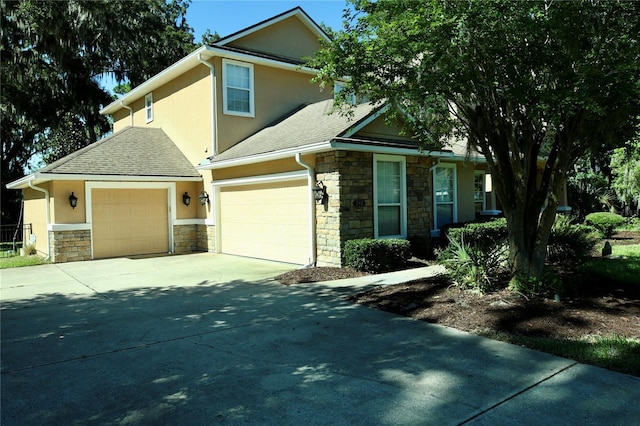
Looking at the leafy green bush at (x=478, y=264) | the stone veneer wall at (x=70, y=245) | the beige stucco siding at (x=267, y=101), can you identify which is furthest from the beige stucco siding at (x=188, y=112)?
the leafy green bush at (x=478, y=264)

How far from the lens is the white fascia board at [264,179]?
11.0 meters

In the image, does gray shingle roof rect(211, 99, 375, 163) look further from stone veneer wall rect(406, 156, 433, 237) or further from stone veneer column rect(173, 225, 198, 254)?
stone veneer column rect(173, 225, 198, 254)

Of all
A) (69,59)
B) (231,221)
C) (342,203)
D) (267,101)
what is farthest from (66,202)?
(69,59)

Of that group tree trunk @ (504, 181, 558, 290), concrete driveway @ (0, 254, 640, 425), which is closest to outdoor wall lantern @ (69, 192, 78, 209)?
concrete driveway @ (0, 254, 640, 425)

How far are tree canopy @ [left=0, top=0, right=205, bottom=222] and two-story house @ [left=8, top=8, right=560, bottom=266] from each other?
19.8ft

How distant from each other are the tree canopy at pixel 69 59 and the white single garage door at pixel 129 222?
9.96 meters

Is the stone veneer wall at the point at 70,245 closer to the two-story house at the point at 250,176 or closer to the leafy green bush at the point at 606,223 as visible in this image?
the two-story house at the point at 250,176

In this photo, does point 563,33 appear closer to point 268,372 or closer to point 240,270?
point 268,372

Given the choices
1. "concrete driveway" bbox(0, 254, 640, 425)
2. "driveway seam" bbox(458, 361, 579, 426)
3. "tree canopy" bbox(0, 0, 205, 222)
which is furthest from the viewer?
"tree canopy" bbox(0, 0, 205, 222)

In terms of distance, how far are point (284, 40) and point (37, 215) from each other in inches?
411

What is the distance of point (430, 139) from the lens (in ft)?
25.9

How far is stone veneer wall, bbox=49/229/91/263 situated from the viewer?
41.5ft

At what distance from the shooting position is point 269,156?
11352mm

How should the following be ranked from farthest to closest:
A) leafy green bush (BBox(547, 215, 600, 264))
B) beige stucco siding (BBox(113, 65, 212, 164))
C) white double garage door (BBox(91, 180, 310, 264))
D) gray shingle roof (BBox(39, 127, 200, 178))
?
beige stucco siding (BBox(113, 65, 212, 164)) < gray shingle roof (BBox(39, 127, 200, 178)) < white double garage door (BBox(91, 180, 310, 264)) < leafy green bush (BBox(547, 215, 600, 264))
